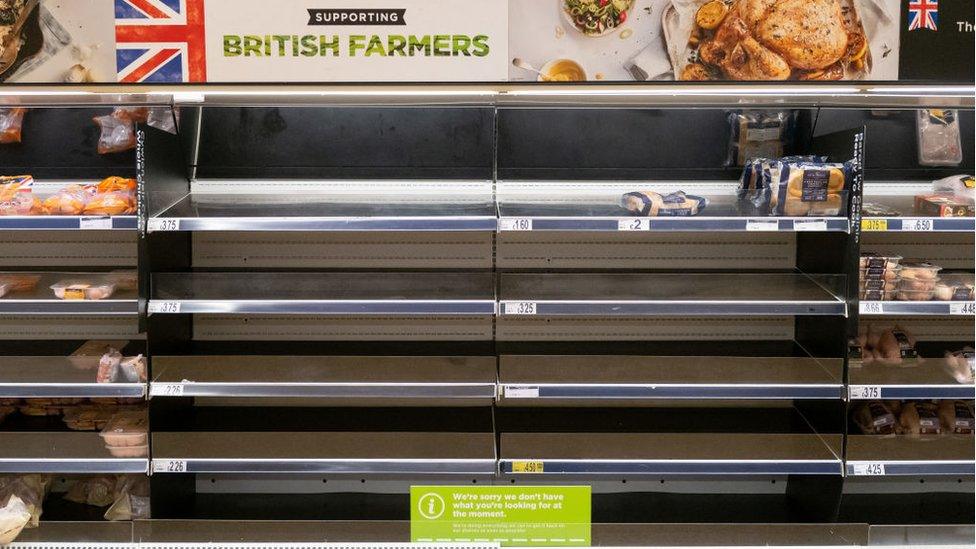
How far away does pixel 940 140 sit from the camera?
363cm

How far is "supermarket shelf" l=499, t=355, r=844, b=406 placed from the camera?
3.17 meters

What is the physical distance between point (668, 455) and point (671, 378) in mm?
288

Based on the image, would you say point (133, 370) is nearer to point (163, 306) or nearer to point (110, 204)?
point (163, 306)

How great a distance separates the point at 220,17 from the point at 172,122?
563mm

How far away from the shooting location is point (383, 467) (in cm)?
323

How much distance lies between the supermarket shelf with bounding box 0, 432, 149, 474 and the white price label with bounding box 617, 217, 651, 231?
1883 mm

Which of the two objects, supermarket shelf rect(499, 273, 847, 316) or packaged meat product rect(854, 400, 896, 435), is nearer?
supermarket shelf rect(499, 273, 847, 316)

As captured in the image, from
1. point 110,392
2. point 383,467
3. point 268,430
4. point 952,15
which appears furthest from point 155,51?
point 952,15

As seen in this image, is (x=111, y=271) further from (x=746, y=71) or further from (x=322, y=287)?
(x=746, y=71)

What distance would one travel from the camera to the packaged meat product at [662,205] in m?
3.12

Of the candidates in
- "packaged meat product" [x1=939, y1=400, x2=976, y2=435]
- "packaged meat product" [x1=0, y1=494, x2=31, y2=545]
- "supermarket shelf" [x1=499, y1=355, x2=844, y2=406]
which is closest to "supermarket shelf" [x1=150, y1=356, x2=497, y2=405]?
"supermarket shelf" [x1=499, y1=355, x2=844, y2=406]

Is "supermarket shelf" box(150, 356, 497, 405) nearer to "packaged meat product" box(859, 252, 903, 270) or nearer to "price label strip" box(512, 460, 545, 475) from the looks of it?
"price label strip" box(512, 460, 545, 475)

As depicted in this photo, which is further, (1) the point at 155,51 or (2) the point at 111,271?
(2) the point at 111,271

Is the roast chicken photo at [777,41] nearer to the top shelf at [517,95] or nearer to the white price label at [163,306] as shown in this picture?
the top shelf at [517,95]
